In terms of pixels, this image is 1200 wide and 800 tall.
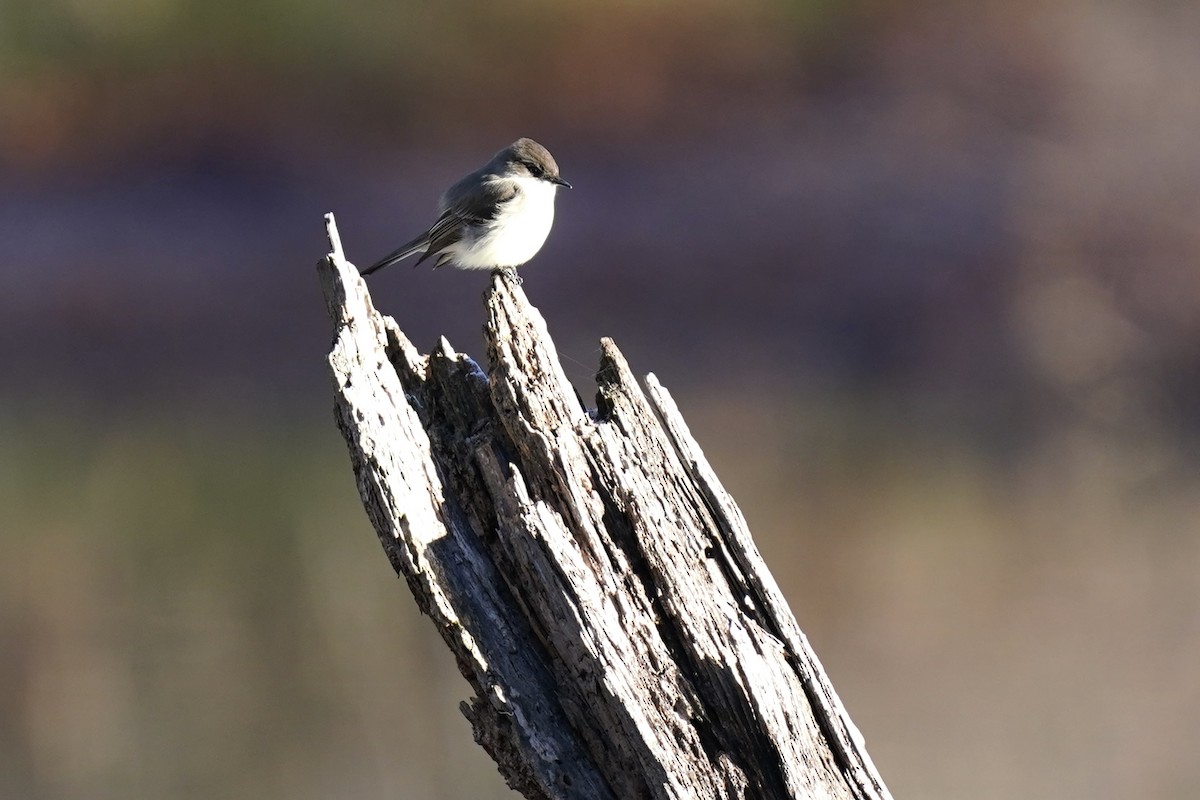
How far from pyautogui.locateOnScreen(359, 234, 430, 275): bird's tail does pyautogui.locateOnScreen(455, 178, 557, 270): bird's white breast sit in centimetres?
15

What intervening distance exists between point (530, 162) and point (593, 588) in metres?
3.05

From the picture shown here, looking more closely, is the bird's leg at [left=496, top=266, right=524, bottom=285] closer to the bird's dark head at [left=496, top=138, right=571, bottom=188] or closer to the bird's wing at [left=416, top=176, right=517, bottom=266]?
the bird's wing at [left=416, top=176, right=517, bottom=266]

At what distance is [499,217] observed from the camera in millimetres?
5098

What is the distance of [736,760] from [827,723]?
221 mm

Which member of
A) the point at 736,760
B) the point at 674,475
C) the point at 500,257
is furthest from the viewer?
the point at 500,257

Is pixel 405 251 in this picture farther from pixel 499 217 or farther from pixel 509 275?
pixel 509 275

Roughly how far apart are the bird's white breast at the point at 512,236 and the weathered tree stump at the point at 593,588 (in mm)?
2209

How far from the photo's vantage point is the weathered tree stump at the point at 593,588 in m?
2.53

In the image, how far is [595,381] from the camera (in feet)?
9.40

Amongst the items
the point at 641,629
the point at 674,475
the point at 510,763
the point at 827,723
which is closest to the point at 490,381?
the point at 674,475

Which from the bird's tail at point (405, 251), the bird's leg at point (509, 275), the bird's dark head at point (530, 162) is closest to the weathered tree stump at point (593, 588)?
the bird's leg at point (509, 275)

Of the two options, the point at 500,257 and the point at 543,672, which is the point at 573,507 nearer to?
the point at 543,672

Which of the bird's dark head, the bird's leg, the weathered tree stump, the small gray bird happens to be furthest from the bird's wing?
the weathered tree stump

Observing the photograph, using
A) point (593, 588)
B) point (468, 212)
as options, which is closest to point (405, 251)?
point (468, 212)
